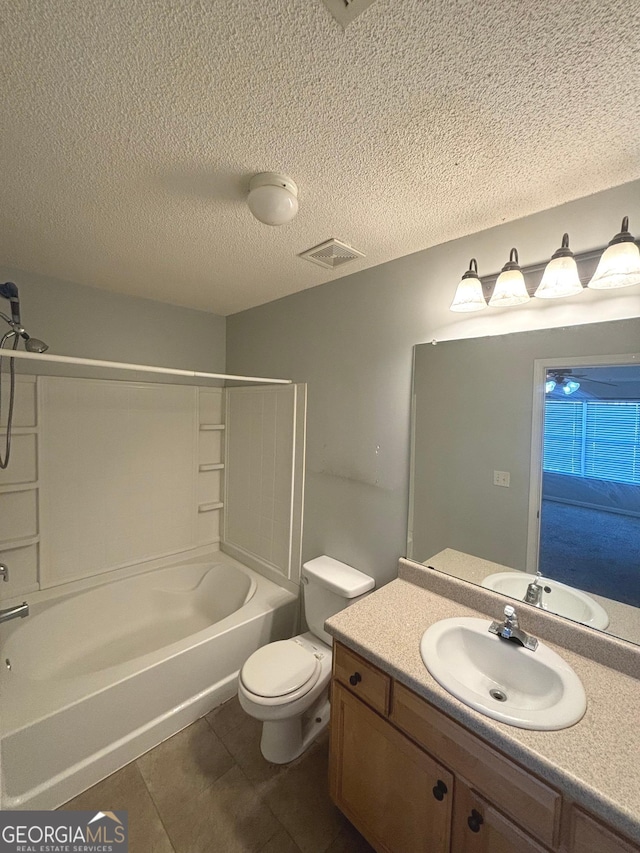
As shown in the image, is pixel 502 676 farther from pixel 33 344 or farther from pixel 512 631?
pixel 33 344

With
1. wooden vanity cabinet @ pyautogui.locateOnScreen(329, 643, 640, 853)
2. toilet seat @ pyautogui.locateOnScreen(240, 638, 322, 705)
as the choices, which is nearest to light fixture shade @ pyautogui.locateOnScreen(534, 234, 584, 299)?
wooden vanity cabinet @ pyautogui.locateOnScreen(329, 643, 640, 853)

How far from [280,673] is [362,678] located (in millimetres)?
608

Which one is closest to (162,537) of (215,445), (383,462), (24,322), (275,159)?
(215,445)

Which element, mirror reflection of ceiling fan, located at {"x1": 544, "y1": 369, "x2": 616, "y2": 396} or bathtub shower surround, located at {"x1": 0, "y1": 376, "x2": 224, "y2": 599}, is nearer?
mirror reflection of ceiling fan, located at {"x1": 544, "y1": 369, "x2": 616, "y2": 396}

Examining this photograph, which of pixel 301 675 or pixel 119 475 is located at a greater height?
pixel 119 475

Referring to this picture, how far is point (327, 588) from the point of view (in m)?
1.82

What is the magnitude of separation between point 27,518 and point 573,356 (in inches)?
114

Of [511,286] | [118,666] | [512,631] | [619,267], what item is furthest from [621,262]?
[118,666]

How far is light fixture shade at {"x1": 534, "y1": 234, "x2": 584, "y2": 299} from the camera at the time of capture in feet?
3.70

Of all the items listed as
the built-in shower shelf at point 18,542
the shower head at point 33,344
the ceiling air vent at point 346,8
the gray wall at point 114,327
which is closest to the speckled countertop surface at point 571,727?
the ceiling air vent at point 346,8

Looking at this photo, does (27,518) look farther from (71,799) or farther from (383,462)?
(383,462)

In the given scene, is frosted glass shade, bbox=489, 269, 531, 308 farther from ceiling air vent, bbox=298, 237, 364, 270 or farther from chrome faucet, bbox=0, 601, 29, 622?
chrome faucet, bbox=0, 601, 29, 622

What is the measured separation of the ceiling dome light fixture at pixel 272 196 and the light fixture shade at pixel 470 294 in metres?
0.73

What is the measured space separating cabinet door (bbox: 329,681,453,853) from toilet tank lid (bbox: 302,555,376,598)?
513 millimetres
